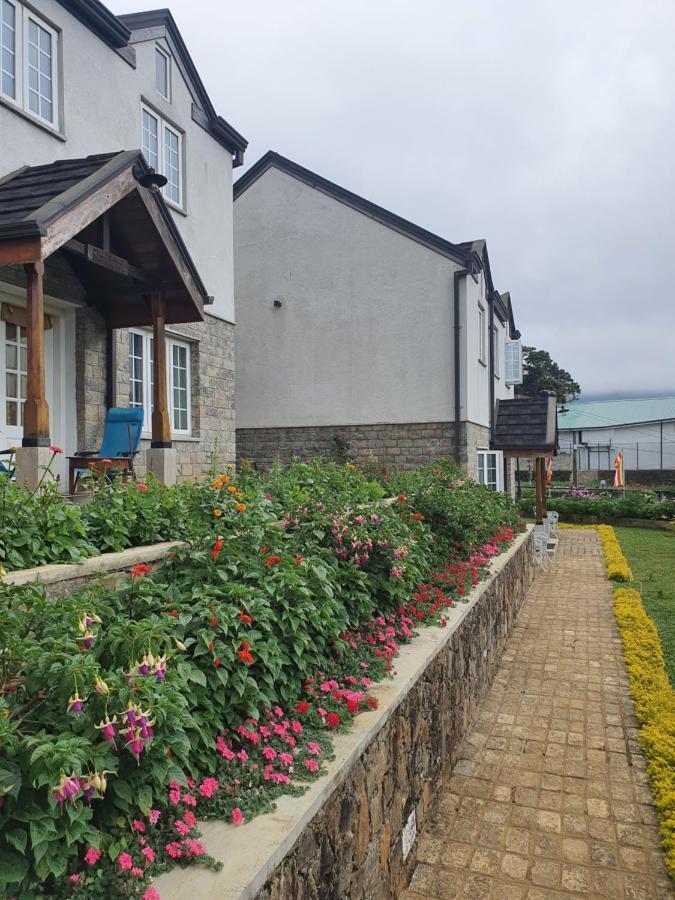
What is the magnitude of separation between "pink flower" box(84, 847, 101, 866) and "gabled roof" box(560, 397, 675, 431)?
51886 millimetres

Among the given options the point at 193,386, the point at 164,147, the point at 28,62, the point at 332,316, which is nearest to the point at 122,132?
the point at 164,147

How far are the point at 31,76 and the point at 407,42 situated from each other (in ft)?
19.2

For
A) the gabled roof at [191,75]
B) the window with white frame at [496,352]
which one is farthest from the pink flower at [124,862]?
the window with white frame at [496,352]

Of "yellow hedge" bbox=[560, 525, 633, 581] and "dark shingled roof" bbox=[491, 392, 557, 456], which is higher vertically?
"dark shingled roof" bbox=[491, 392, 557, 456]

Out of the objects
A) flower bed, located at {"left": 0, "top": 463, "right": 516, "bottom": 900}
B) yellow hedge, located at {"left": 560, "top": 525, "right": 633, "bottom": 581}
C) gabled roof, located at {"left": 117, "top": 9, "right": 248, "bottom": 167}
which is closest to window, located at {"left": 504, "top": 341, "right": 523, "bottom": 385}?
yellow hedge, located at {"left": 560, "top": 525, "right": 633, "bottom": 581}

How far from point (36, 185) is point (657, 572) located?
39.6ft

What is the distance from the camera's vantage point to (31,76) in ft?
22.9

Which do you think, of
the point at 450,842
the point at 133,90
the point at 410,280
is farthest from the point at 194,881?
the point at 410,280

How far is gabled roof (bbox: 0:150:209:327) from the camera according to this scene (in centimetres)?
512

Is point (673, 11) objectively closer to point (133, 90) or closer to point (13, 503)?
point (133, 90)

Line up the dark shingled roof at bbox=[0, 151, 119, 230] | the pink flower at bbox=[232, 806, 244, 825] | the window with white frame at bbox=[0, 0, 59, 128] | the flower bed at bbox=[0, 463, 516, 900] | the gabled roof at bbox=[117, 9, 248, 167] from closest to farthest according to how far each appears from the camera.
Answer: the flower bed at bbox=[0, 463, 516, 900], the pink flower at bbox=[232, 806, 244, 825], the dark shingled roof at bbox=[0, 151, 119, 230], the window with white frame at bbox=[0, 0, 59, 128], the gabled roof at bbox=[117, 9, 248, 167]

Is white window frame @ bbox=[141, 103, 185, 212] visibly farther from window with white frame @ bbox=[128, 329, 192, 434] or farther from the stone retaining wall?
the stone retaining wall

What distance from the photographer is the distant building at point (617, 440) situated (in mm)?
47688

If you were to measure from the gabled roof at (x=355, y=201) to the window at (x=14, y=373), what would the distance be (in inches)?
374
